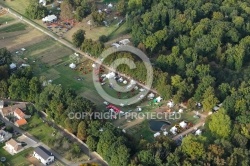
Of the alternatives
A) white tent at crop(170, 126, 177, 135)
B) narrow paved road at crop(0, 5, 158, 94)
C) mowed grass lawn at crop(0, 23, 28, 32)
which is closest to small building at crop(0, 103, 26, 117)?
narrow paved road at crop(0, 5, 158, 94)

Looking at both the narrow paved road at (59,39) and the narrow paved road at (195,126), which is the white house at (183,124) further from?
the narrow paved road at (59,39)

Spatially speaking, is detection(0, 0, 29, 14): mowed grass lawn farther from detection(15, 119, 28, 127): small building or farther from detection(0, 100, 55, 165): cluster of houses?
detection(15, 119, 28, 127): small building

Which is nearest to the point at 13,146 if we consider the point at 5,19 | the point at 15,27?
the point at 15,27

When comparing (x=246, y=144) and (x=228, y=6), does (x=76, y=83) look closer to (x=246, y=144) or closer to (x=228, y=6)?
(x=246, y=144)

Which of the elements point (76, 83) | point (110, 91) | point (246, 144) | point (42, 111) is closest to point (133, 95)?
point (110, 91)

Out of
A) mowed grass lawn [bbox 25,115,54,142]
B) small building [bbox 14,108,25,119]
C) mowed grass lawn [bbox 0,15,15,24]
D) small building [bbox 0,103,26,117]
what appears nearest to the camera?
mowed grass lawn [bbox 25,115,54,142]

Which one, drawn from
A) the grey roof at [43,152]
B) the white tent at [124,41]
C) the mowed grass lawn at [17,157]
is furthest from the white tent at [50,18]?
the grey roof at [43,152]

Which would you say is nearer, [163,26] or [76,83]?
[76,83]

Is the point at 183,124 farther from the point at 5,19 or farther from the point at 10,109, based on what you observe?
the point at 5,19
